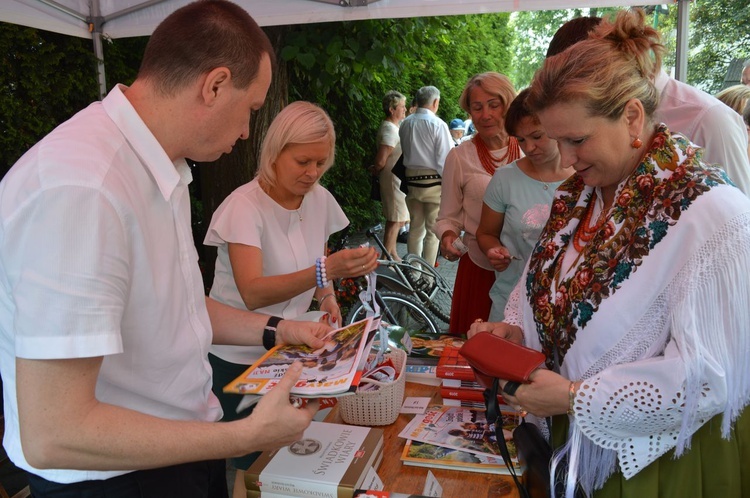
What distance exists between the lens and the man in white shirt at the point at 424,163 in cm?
706

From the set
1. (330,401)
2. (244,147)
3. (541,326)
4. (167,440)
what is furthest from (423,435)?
(244,147)

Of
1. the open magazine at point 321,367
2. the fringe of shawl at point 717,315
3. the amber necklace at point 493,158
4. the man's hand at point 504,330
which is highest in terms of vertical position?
the amber necklace at point 493,158

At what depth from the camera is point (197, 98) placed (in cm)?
124

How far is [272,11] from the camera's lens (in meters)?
3.68

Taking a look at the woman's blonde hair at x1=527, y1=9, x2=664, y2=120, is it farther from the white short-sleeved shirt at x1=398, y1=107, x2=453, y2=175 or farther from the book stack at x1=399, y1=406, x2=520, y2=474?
the white short-sleeved shirt at x1=398, y1=107, x2=453, y2=175

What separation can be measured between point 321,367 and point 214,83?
0.73 m

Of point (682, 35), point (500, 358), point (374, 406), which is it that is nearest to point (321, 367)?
point (374, 406)

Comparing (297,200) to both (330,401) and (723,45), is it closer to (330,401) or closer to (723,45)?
(330,401)

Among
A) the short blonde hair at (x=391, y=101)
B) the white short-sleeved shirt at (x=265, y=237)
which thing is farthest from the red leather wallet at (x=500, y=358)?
the short blonde hair at (x=391, y=101)

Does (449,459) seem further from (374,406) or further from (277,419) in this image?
(277,419)

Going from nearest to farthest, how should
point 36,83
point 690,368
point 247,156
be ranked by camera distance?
1. point 690,368
2. point 36,83
3. point 247,156

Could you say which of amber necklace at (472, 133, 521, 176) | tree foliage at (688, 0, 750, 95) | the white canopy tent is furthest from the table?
tree foliage at (688, 0, 750, 95)

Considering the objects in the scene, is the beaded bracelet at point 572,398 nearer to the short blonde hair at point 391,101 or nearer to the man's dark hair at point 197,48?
the man's dark hair at point 197,48

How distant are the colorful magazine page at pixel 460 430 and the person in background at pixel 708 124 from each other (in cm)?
118
